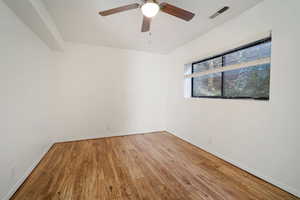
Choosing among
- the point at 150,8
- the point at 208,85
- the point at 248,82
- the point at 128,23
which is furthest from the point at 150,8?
the point at 208,85

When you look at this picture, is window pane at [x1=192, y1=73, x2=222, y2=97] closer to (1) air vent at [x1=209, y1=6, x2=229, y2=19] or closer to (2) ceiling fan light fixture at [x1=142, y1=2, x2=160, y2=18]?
(1) air vent at [x1=209, y1=6, x2=229, y2=19]

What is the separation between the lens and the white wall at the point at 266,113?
1462 millimetres

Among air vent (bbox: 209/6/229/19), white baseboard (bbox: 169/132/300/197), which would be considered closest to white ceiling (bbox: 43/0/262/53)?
air vent (bbox: 209/6/229/19)

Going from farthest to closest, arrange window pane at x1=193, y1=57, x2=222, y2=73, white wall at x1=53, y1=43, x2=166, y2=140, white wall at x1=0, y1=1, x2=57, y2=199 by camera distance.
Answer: white wall at x1=53, y1=43, x2=166, y2=140 → window pane at x1=193, y1=57, x2=222, y2=73 → white wall at x1=0, y1=1, x2=57, y2=199

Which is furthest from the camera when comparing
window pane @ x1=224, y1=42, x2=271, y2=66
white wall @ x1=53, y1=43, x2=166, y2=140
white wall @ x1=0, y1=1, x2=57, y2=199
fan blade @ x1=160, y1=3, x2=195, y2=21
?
white wall @ x1=53, y1=43, x2=166, y2=140

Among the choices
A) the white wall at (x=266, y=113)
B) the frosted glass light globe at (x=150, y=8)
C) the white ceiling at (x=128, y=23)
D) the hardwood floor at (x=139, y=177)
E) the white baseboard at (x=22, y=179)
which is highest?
the white ceiling at (x=128, y=23)

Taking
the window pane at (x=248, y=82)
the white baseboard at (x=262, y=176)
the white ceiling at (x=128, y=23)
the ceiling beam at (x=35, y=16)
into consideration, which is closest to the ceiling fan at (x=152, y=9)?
the white ceiling at (x=128, y=23)

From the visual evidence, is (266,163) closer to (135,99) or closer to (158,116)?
(158,116)

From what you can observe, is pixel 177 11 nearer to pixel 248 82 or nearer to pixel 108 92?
pixel 248 82

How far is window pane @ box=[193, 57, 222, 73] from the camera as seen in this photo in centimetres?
252

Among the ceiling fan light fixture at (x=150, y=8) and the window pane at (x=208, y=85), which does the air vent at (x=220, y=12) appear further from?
the ceiling fan light fixture at (x=150, y=8)

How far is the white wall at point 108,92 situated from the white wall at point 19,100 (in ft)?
2.10

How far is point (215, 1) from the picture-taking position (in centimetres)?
176

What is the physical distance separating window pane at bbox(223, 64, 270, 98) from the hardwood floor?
123 cm
